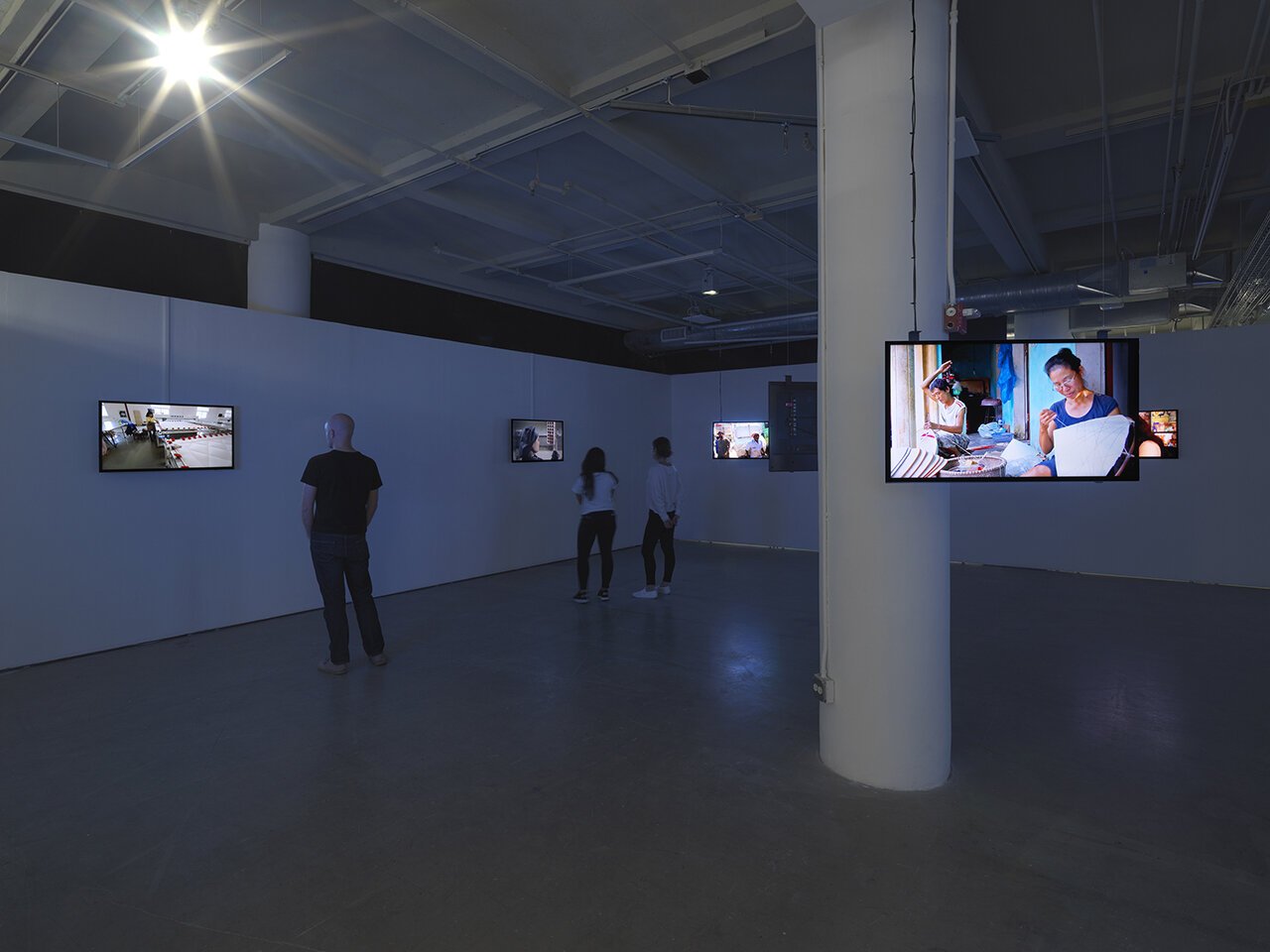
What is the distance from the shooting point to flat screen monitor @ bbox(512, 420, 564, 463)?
841 centimetres

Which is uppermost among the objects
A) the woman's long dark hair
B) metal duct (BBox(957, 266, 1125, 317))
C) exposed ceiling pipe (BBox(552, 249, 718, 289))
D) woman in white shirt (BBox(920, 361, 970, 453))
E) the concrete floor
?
→ exposed ceiling pipe (BBox(552, 249, 718, 289))

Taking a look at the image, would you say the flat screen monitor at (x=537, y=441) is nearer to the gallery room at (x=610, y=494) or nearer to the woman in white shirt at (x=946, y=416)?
the gallery room at (x=610, y=494)

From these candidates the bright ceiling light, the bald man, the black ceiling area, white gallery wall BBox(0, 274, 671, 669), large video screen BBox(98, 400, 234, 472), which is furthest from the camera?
large video screen BBox(98, 400, 234, 472)

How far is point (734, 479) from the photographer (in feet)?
35.3

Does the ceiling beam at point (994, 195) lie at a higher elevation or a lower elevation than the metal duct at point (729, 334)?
higher

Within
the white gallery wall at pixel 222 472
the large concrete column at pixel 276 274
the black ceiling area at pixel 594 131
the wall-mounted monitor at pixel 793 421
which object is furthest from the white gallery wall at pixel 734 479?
the large concrete column at pixel 276 274

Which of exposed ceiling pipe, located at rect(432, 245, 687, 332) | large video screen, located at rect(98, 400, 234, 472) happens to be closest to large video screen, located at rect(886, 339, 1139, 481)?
large video screen, located at rect(98, 400, 234, 472)

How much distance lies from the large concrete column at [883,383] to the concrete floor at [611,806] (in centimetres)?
33

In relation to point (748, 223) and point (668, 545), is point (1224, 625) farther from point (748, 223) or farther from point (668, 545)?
point (748, 223)

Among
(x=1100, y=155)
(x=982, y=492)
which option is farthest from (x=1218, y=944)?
(x=982, y=492)

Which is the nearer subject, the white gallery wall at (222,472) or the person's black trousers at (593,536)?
the white gallery wall at (222,472)

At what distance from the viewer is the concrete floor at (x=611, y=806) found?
209 cm

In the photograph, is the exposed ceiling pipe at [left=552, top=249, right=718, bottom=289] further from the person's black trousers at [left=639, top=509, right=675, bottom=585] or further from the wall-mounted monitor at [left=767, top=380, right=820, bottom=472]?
the person's black trousers at [left=639, top=509, right=675, bottom=585]

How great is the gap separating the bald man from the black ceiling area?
2.30 meters
